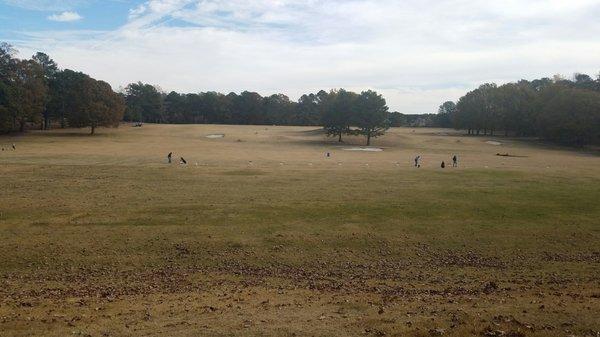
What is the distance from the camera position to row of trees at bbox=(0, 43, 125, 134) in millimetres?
85188

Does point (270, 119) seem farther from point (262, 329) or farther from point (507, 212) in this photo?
point (262, 329)

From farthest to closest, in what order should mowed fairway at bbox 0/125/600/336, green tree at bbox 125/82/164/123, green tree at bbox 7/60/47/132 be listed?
green tree at bbox 125/82/164/123 → green tree at bbox 7/60/47/132 → mowed fairway at bbox 0/125/600/336

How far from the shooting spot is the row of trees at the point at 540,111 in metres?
89.6

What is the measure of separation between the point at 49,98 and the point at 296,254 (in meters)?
90.4

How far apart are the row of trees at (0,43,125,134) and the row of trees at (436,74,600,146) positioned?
81.2m

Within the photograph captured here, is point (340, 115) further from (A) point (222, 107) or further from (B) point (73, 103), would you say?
(A) point (222, 107)

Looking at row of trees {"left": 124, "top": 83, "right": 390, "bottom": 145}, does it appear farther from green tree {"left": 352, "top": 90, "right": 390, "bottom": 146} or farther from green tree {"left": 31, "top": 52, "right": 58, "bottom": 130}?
green tree {"left": 352, "top": 90, "right": 390, "bottom": 146}

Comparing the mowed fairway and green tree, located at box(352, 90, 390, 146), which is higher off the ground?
green tree, located at box(352, 90, 390, 146)

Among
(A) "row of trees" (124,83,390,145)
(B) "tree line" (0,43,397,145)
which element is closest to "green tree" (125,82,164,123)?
(A) "row of trees" (124,83,390,145)

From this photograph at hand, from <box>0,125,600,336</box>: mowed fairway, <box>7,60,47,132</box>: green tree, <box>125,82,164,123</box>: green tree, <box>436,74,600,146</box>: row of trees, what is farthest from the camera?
<box>125,82,164,123</box>: green tree

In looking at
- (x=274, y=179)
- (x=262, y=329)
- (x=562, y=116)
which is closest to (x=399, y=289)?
(x=262, y=329)

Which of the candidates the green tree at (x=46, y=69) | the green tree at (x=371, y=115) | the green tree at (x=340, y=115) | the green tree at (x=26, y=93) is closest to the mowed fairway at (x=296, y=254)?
the green tree at (x=26, y=93)

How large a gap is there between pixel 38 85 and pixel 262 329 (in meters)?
93.4

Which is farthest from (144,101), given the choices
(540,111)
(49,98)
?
(540,111)
